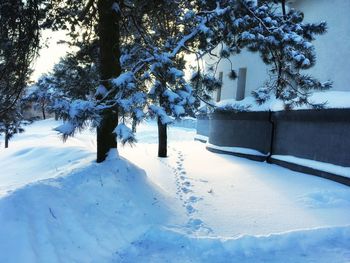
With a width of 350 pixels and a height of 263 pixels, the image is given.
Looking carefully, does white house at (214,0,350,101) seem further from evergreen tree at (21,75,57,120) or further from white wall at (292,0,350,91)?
evergreen tree at (21,75,57,120)

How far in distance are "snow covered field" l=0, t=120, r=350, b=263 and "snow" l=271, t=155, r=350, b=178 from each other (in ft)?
1.42

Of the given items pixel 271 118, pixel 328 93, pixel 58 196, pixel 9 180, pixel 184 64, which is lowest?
pixel 9 180

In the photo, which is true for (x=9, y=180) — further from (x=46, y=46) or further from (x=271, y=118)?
(x=271, y=118)

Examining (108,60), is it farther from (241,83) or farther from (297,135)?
(241,83)

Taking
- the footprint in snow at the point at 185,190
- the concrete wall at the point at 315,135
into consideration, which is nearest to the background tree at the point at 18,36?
the footprint in snow at the point at 185,190

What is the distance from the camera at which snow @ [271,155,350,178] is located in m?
7.09

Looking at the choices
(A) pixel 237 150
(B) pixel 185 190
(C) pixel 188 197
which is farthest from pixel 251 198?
(A) pixel 237 150

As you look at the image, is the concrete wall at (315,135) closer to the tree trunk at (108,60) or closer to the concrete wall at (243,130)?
the concrete wall at (243,130)

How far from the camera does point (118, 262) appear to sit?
3.73 m

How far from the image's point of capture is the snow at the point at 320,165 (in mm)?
7091

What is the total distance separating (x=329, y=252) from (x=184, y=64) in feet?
17.0

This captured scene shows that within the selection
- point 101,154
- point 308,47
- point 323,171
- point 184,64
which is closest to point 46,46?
point 101,154

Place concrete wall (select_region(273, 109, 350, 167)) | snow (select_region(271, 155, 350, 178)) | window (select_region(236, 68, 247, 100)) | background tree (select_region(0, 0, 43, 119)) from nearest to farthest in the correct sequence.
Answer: background tree (select_region(0, 0, 43, 119))
snow (select_region(271, 155, 350, 178))
concrete wall (select_region(273, 109, 350, 167))
window (select_region(236, 68, 247, 100))

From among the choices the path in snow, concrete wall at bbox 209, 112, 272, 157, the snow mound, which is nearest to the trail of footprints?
the path in snow
